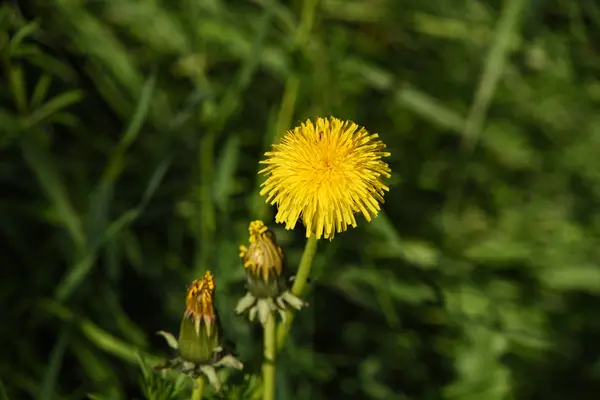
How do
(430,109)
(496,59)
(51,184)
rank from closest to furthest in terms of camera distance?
(51,184)
(496,59)
(430,109)

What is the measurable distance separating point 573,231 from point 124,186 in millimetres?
1250

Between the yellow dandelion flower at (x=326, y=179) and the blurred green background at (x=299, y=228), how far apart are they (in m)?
0.47

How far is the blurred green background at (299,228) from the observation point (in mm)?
1674

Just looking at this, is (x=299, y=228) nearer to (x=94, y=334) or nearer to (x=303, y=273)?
(x=94, y=334)

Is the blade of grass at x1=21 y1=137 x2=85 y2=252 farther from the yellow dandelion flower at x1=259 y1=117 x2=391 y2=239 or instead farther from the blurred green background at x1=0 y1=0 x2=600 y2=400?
the yellow dandelion flower at x1=259 y1=117 x2=391 y2=239

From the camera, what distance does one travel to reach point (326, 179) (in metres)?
0.96

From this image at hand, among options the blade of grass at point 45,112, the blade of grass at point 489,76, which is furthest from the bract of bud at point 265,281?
the blade of grass at point 489,76

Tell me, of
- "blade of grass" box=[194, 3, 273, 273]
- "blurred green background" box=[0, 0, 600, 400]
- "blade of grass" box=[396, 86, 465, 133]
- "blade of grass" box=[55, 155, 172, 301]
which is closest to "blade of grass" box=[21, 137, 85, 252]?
"blurred green background" box=[0, 0, 600, 400]

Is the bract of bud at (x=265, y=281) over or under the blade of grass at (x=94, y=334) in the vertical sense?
under

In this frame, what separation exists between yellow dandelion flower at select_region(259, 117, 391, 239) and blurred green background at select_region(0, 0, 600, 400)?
1.56 feet

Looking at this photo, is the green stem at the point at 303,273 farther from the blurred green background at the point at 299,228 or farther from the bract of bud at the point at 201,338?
the blurred green background at the point at 299,228

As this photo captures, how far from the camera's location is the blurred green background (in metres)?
1.67

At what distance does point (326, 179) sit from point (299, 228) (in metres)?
1.04

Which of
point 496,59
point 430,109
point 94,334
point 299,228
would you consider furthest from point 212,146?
point 496,59
